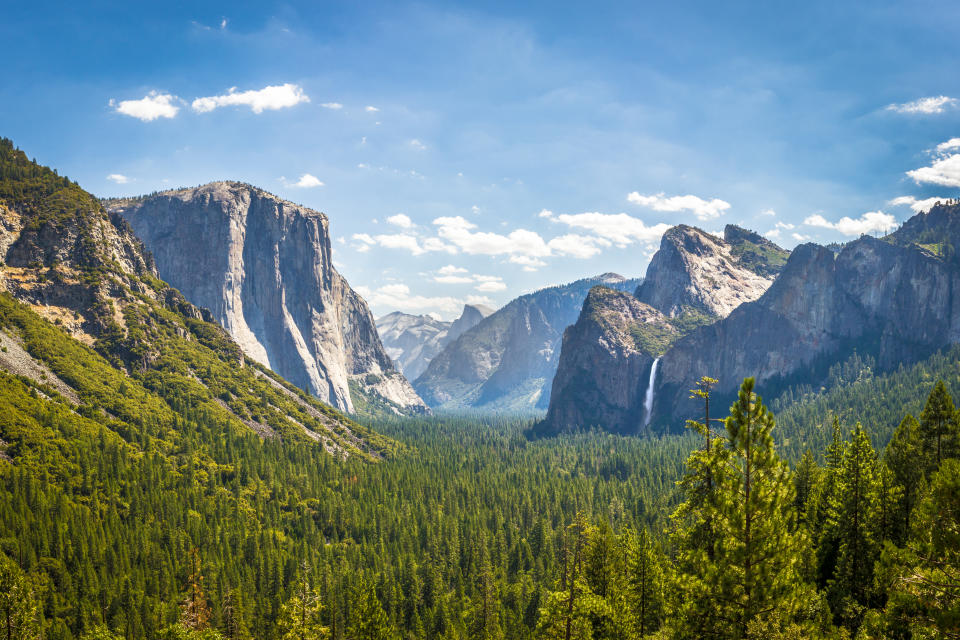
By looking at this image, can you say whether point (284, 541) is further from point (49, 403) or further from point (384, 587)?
point (49, 403)

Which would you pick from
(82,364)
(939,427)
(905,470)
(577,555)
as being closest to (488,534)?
(905,470)

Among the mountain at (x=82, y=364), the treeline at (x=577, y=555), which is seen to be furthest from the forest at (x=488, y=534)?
the mountain at (x=82, y=364)

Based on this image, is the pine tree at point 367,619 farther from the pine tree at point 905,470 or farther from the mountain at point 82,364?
the mountain at point 82,364

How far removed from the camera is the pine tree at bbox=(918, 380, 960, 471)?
4881 cm

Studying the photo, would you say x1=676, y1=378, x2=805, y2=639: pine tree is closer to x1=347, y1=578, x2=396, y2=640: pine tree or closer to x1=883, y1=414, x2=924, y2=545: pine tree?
x1=883, y1=414, x2=924, y2=545: pine tree

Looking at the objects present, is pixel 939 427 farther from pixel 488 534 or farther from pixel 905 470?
pixel 488 534

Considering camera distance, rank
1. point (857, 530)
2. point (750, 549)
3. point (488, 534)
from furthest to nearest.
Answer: point (488, 534) < point (857, 530) < point (750, 549)

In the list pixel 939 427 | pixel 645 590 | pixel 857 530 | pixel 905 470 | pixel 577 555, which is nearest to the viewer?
pixel 577 555

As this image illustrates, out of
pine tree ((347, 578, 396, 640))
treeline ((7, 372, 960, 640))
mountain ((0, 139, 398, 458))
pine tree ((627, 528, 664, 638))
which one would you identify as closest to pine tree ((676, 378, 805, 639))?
treeline ((7, 372, 960, 640))

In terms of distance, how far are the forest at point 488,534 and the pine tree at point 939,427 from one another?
0.65 feet

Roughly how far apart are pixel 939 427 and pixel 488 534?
7845 cm

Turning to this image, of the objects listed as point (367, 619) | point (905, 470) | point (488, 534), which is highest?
point (905, 470)

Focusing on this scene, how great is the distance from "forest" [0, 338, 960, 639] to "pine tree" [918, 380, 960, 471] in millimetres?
198

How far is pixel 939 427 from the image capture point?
163ft
